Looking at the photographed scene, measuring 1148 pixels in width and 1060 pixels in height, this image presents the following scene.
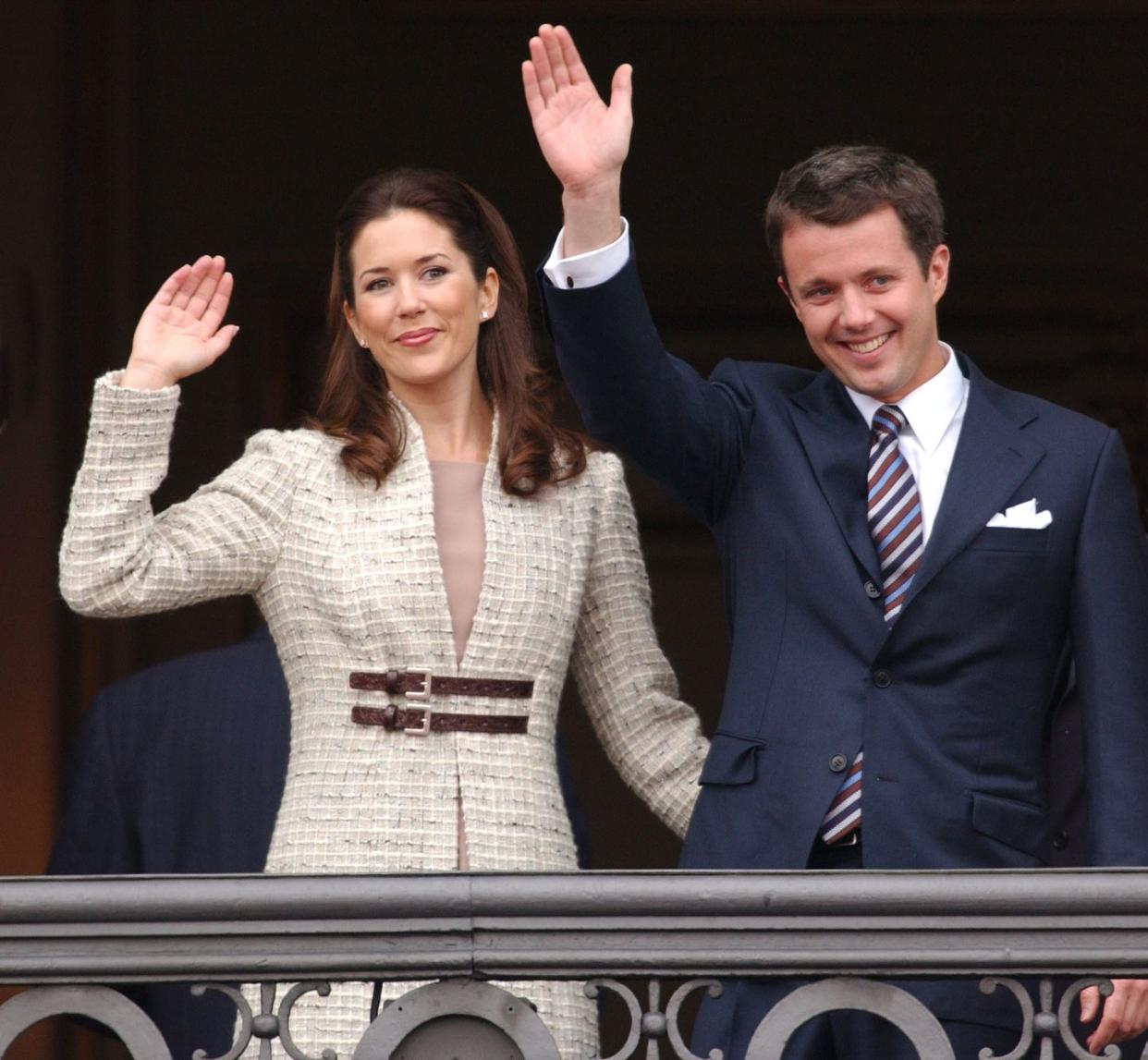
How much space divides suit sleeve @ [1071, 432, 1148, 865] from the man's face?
0.31 meters

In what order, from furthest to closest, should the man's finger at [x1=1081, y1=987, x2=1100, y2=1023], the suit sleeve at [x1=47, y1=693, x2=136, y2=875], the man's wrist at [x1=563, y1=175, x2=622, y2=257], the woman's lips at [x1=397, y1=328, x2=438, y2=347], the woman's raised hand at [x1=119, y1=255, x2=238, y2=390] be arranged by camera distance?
1. the suit sleeve at [x1=47, y1=693, x2=136, y2=875]
2. the woman's lips at [x1=397, y1=328, x2=438, y2=347]
3. the woman's raised hand at [x1=119, y1=255, x2=238, y2=390]
4. the man's wrist at [x1=563, y1=175, x2=622, y2=257]
5. the man's finger at [x1=1081, y1=987, x2=1100, y2=1023]

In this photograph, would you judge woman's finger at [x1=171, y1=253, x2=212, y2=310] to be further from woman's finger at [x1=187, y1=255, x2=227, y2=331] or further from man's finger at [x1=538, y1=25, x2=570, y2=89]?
man's finger at [x1=538, y1=25, x2=570, y2=89]

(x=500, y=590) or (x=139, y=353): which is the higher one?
(x=139, y=353)

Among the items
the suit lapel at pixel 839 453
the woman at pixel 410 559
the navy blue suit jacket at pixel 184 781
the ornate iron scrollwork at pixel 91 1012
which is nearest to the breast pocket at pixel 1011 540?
the suit lapel at pixel 839 453

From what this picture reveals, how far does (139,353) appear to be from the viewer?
346 cm

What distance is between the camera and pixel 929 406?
3.45 metres

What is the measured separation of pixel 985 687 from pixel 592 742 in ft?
10.9

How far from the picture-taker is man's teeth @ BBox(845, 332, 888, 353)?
11.0 feet

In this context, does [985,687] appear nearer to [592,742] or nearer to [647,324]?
[647,324]

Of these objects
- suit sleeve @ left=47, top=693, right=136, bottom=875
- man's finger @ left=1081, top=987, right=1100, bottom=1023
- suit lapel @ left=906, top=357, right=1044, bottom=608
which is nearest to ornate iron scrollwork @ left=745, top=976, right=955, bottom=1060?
man's finger @ left=1081, top=987, right=1100, bottom=1023

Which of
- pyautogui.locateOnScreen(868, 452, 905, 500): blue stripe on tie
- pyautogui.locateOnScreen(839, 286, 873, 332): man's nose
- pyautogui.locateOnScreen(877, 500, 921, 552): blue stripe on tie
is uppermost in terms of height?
pyautogui.locateOnScreen(839, 286, 873, 332): man's nose

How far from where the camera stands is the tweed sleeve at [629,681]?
369 centimetres

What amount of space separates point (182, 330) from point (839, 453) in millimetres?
899

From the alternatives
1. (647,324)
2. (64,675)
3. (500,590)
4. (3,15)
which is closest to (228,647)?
(64,675)
